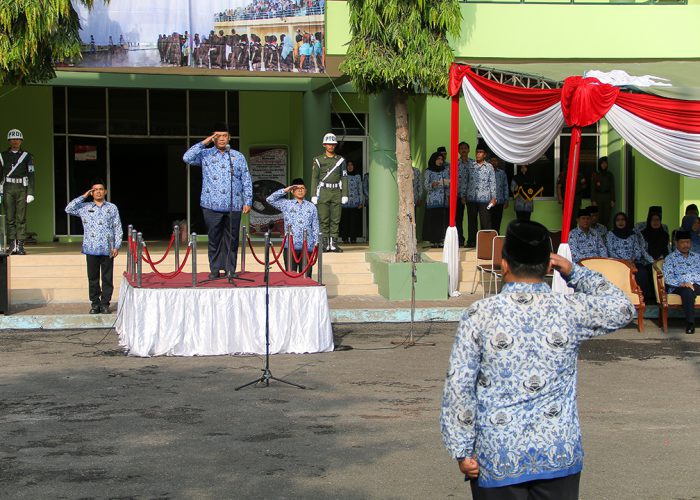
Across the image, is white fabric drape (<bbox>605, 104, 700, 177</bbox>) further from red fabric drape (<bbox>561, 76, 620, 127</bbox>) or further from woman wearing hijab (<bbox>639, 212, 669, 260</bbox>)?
woman wearing hijab (<bbox>639, 212, 669, 260</bbox>)

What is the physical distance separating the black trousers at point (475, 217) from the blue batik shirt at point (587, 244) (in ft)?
13.4

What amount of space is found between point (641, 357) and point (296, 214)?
4755mm

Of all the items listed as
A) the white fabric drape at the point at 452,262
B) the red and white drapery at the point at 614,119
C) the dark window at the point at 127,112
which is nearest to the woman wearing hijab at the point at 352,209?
the dark window at the point at 127,112

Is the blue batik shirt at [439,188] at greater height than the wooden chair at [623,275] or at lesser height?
greater

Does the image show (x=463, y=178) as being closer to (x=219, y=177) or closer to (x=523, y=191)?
(x=523, y=191)

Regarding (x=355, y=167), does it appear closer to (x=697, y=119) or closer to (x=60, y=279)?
(x=60, y=279)

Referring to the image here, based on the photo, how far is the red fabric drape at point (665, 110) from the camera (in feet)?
41.6

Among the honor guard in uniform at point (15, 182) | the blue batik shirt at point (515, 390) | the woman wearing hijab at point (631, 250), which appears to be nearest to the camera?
the blue batik shirt at point (515, 390)

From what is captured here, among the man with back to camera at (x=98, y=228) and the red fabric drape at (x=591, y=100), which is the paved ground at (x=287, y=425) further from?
the red fabric drape at (x=591, y=100)

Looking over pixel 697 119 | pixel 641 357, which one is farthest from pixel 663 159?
pixel 641 357

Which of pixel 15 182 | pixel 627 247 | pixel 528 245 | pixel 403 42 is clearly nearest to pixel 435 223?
pixel 403 42

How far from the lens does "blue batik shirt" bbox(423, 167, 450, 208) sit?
20062mm

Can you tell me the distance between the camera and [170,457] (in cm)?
736

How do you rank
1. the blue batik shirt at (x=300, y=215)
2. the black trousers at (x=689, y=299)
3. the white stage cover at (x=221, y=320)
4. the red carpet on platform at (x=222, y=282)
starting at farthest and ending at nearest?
the blue batik shirt at (x=300, y=215), the black trousers at (x=689, y=299), the red carpet on platform at (x=222, y=282), the white stage cover at (x=221, y=320)
